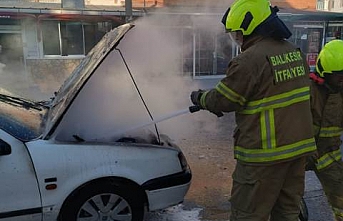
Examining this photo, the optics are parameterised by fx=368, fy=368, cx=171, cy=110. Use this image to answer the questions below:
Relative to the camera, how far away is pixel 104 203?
115 inches

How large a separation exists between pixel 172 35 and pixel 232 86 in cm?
282

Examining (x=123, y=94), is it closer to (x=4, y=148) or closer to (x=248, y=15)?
(x=4, y=148)

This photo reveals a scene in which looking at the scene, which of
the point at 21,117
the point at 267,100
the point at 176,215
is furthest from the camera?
the point at 176,215

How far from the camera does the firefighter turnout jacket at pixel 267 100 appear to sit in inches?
84.3

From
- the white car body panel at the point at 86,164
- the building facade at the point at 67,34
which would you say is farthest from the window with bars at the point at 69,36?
the white car body panel at the point at 86,164

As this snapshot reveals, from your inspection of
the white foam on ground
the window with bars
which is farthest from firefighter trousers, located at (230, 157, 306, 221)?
the window with bars

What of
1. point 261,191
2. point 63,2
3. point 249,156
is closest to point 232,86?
point 249,156

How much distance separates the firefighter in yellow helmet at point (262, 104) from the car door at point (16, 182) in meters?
1.37

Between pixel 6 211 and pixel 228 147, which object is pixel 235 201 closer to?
pixel 6 211

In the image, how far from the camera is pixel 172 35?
482 cm

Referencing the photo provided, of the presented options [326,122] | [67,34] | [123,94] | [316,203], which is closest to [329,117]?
[326,122]

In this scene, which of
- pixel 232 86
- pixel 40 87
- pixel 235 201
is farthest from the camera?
pixel 40 87

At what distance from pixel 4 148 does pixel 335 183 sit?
249cm

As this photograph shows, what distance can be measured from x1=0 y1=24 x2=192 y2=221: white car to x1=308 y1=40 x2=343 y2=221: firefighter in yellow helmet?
112 centimetres
